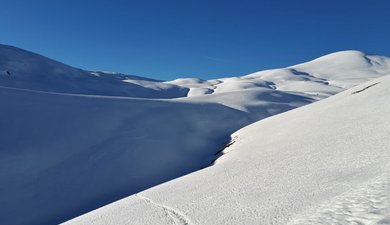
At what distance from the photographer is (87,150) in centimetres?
1026

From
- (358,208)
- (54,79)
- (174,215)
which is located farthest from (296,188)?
(54,79)

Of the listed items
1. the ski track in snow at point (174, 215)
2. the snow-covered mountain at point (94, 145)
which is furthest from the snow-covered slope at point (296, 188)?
the snow-covered mountain at point (94, 145)

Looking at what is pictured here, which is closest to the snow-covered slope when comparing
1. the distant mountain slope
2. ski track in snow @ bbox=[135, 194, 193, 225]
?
ski track in snow @ bbox=[135, 194, 193, 225]

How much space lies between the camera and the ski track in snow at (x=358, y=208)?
2.31m

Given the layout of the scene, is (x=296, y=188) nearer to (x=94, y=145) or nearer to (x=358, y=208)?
(x=358, y=208)

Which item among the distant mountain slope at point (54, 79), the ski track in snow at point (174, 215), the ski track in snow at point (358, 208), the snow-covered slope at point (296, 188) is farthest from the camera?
the distant mountain slope at point (54, 79)

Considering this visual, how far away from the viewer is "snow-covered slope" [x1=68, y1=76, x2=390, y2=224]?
2.77 m

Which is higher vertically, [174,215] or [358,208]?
[358,208]

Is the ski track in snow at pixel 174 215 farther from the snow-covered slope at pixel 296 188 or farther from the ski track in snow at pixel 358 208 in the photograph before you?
the ski track in snow at pixel 358 208

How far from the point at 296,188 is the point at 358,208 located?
1.19 metres

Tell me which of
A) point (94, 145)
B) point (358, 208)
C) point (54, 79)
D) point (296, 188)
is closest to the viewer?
point (358, 208)

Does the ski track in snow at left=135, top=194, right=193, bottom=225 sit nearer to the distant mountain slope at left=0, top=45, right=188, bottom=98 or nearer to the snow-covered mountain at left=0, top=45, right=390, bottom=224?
the snow-covered mountain at left=0, top=45, right=390, bottom=224

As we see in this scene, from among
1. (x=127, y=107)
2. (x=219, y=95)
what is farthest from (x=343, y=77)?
(x=127, y=107)

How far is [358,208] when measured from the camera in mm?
2520
